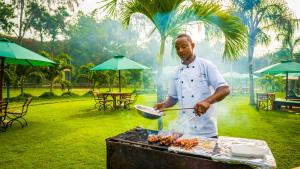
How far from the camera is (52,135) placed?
22.2 feet

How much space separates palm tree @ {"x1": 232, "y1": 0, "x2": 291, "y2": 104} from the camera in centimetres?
1348

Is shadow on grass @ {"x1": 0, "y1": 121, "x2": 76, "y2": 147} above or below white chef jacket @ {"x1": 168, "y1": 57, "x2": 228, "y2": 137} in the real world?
below

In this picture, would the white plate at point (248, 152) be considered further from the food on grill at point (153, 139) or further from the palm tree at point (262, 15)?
the palm tree at point (262, 15)

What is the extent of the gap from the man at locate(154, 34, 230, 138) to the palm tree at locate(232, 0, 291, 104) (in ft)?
39.4

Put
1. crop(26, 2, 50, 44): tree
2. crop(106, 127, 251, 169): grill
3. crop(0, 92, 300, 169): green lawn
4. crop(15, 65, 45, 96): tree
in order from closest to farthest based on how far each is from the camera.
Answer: crop(106, 127, 251, 169): grill
crop(0, 92, 300, 169): green lawn
crop(15, 65, 45, 96): tree
crop(26, 2, 50, 44): tree

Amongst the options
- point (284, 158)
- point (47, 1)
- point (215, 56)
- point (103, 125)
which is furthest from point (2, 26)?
point (215, 56)

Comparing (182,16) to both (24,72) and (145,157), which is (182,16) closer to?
(145,157)

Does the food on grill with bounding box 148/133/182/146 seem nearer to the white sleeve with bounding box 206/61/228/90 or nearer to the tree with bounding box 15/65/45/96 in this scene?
the white sleeve with bounding box 206/61/228/90

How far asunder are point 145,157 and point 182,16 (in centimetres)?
362

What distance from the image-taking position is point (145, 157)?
2.31 meters

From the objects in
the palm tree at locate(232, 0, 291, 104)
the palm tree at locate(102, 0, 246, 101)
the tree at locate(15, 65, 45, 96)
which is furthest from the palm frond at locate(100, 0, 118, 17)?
the tree at locate(15, 65, 45, 96)

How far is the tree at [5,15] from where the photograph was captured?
101ft

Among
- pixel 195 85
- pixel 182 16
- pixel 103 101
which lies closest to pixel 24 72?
pixel 103 101

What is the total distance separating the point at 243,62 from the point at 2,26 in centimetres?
4484
